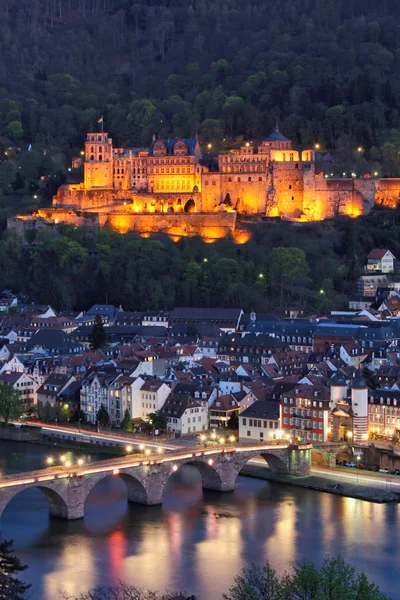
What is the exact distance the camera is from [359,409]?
1442 inches

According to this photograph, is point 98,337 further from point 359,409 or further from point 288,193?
point 359,409

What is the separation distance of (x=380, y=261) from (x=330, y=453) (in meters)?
24.9

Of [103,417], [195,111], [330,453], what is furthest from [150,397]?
[195,111]

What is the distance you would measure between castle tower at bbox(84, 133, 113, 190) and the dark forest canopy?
346 inches

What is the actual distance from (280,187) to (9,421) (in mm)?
25141

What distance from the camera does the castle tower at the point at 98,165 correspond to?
66250 mm

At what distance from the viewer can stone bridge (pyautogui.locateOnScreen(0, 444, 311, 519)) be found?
30734 millimetres

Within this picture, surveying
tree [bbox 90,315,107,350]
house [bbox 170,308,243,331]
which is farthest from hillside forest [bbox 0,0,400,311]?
tree [bbox 90,315,107,350]

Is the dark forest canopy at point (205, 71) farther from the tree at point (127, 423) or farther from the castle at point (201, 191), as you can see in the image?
the tree at point (127, 423)

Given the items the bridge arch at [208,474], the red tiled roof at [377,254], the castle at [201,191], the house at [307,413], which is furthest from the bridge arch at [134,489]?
the castle at [201,191]

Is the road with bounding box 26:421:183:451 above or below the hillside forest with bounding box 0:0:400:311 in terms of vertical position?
below

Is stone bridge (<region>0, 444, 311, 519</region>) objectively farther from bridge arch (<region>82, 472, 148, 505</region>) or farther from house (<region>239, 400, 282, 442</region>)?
house (<region>239, 400, 282, 442</region>)

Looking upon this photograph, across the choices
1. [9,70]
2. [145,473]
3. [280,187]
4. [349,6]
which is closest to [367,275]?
[280,187]

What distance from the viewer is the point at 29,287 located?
6159 cm
